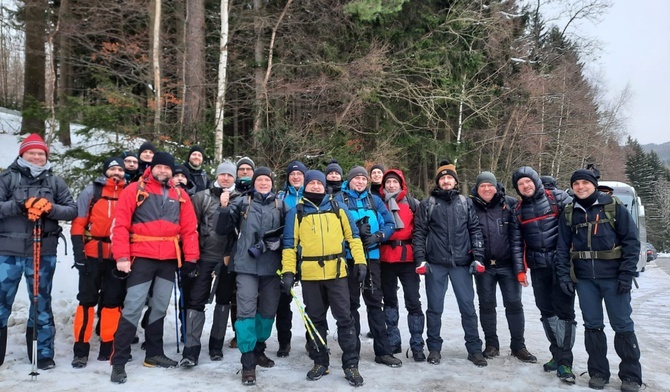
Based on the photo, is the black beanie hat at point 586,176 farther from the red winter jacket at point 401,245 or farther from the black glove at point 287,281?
the black glove at point 287,281

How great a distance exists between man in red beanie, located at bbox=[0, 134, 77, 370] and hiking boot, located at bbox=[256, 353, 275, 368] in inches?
80.2

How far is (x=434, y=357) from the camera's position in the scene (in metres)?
5.15

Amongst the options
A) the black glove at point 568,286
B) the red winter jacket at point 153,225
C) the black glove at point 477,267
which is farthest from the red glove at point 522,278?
the red winter jacket at point 153,225

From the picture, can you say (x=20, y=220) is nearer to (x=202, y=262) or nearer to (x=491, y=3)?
(x=202, y=262)

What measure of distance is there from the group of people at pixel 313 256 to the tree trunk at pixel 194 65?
5.53 m

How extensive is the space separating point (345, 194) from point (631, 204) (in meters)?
15.5

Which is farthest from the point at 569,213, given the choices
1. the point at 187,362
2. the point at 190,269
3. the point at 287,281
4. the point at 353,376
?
the point at 187,362

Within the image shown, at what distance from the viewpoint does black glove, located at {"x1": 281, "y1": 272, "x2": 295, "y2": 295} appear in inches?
175

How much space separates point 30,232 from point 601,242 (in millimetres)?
5741

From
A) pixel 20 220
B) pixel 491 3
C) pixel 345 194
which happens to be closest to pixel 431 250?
pixel 345 194

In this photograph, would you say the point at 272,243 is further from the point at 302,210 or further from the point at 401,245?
the point at 401,245

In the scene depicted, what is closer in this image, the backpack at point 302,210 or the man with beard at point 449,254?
the backpack at point 302,210

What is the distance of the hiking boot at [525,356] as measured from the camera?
5.21 metres

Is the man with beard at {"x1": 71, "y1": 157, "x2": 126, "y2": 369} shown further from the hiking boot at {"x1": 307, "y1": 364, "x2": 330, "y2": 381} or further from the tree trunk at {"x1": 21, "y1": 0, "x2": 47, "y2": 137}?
the tree trunk at {"x1": 21, "y1": 0, "x2": 47, "y2": 137}
